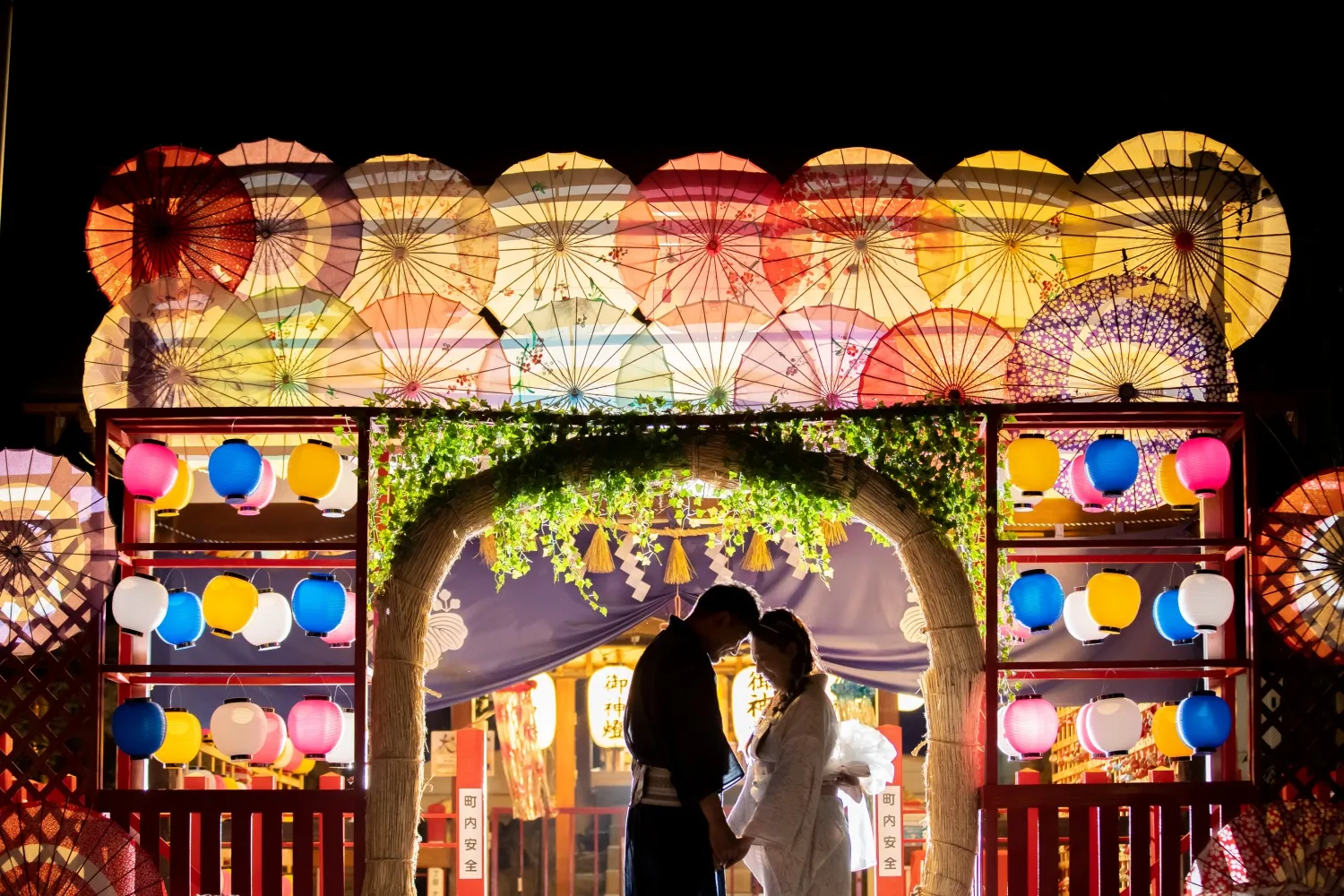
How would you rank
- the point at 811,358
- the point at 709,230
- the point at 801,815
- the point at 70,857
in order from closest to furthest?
the point at 801,815
the point at 70,857
the point at 811,358
the point at 709,230

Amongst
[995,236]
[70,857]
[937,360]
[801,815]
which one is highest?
[995,236]

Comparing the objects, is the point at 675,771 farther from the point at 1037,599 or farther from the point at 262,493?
the point at 262,493

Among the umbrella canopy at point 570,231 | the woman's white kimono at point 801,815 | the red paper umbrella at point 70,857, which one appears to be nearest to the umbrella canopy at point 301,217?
the umbrella canopy at point 570,231

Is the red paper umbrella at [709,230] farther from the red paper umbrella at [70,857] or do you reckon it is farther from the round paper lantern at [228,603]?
the red paper umbrella at [70,857]

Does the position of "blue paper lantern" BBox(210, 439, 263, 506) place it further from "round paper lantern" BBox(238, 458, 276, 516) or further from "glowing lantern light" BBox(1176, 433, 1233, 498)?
"glowing lantern light" BBox(1176, 433, 1233, 498)

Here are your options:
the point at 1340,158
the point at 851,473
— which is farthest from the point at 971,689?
the point at 1340,158

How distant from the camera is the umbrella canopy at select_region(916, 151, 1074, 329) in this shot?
5824 millimetres

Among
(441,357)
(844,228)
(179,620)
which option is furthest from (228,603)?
(844,228)

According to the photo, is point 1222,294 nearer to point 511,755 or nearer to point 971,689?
point 971,689

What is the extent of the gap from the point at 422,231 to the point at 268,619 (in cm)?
194

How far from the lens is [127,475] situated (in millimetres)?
5570

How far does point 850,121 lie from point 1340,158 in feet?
9.60

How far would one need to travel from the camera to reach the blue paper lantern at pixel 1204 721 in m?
5.51

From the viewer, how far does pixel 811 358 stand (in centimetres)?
567
